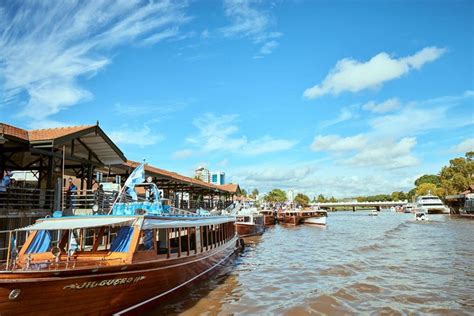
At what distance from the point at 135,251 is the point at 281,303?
218 inches

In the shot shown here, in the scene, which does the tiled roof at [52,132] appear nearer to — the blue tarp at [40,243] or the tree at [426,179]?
the blue tarp at [40,243]

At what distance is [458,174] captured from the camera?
75.4 m

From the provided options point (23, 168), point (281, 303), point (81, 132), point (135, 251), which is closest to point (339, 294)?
point (281, 303)

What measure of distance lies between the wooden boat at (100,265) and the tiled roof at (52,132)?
4.00 m

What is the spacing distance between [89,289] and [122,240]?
1983 mm

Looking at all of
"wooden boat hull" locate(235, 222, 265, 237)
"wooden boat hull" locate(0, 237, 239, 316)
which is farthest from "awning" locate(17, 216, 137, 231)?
"wooden boat hull" locate(235, 222, 265, 237)

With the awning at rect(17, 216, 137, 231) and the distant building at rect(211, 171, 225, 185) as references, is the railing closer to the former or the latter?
the awning at rect(17, 216, 137, 231)

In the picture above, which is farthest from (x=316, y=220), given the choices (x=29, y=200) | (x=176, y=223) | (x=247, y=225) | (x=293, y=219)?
(x=29, y=200)

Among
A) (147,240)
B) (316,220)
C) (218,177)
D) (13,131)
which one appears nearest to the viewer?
(147,240)

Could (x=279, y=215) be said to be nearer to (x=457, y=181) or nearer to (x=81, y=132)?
(x=457, y=181)

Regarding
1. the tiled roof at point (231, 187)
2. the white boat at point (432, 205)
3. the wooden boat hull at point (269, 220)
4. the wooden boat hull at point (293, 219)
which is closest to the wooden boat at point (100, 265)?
the tiled roof at point (231, 187)

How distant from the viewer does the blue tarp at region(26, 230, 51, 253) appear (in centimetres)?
1008

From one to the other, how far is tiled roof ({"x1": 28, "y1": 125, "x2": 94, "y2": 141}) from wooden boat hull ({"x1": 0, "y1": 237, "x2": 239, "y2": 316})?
25.4 feet

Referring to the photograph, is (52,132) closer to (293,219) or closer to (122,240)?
(122,240)
